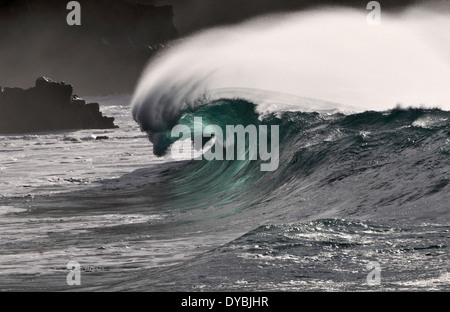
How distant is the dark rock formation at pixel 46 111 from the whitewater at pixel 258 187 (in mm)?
22472

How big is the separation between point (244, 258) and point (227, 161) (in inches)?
513

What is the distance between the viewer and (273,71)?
1064 inches

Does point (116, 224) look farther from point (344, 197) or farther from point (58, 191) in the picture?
point (58, 191)

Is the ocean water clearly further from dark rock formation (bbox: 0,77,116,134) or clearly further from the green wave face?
dark rock formation (bbox: 0,77,116,134)

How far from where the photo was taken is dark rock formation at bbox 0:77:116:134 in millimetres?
55188

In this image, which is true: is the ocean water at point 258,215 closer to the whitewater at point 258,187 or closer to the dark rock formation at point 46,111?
the whitewater at point 258,187

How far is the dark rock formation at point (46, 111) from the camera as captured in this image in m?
55.2

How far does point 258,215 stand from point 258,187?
2.99m

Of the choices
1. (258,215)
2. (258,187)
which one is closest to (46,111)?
(258,187)

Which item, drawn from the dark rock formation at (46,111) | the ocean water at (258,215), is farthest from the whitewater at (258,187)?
the dark rock formation at (46,111)

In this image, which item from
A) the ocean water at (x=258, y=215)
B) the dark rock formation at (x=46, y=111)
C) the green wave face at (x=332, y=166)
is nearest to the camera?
the ocean water at (x=258, y=215)

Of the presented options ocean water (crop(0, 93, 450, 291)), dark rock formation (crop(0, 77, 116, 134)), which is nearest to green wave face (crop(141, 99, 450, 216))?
ocean water (crop(0, 93, 450, 291))

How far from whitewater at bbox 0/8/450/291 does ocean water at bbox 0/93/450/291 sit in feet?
0.12

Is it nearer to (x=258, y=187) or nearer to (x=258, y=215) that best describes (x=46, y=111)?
(x=258, y=187)
